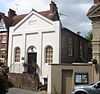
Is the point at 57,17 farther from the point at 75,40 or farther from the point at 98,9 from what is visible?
the point at 98,9

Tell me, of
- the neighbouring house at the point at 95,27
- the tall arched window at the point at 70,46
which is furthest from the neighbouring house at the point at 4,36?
the neighbouring house at the point at 95,27

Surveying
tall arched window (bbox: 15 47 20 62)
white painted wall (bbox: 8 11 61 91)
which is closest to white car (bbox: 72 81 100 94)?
white painted wall (bbox: 8 11 61 91)

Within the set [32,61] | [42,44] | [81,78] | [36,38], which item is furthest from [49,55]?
[81,78]

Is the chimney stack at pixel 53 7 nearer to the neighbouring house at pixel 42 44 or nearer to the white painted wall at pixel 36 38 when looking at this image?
the neighbouring house at pixel 42 44

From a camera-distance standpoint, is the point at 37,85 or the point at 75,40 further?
the point at 75,40

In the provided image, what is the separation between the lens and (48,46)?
113 feet

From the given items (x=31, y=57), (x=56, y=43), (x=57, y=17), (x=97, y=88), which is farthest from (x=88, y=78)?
(x=57, y=17)

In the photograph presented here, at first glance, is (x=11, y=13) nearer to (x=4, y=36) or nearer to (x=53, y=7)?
(x=4, y=36)

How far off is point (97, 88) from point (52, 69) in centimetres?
815

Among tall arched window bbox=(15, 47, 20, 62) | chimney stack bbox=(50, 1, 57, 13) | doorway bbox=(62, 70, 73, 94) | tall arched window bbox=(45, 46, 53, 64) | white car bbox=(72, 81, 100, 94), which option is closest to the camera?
white car bbox=(72, 81, 100, 94)

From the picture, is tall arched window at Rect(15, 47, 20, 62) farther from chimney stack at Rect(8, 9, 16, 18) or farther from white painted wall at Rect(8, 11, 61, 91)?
chimney stack at Rect(8, 9, 16, 18)

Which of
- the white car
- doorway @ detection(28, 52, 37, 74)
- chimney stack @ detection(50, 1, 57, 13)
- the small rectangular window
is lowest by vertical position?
the white car

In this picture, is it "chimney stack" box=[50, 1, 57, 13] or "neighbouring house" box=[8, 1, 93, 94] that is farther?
"chimney stack" box=[50, 1, 57, 13]

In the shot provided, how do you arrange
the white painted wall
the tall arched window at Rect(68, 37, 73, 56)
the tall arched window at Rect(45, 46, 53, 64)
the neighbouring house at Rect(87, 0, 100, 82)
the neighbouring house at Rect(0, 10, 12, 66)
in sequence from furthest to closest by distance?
the neighbouring house at Rect(0, 10, 12, 66) → the tall arched window at Rect(68, 37, 73, 56) → the tall arched window at Rect(45, 46, 53, 64) → the white painted wall → the neighbouring house at Rect(87, 0, 100, 82)
